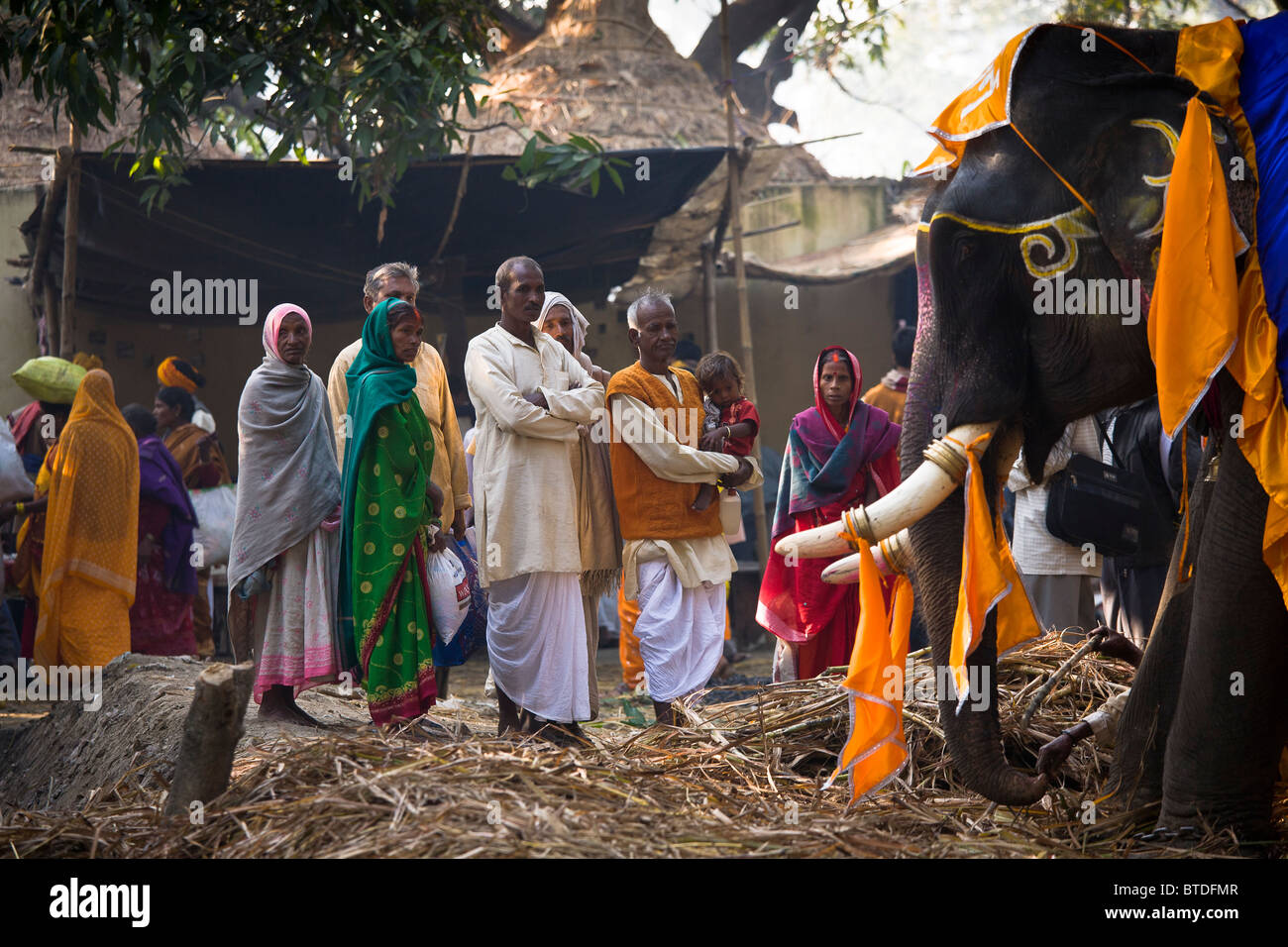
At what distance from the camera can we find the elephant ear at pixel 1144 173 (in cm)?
313

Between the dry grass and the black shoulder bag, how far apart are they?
197 centimetres

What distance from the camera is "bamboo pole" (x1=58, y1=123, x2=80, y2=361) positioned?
26.7 ft

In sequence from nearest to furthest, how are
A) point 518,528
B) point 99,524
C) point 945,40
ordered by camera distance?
point 518,528 → point 99,524 → point 945,40

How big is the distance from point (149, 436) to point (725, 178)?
423 centimetres

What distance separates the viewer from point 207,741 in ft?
11.1

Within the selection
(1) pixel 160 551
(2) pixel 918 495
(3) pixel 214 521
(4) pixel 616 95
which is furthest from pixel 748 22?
(2) pixel 918 495

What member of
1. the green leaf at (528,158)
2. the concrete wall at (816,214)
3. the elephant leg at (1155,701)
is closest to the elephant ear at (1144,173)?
the elephant leg at (1155,701)

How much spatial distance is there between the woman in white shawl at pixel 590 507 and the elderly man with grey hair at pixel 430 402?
567 millimetres

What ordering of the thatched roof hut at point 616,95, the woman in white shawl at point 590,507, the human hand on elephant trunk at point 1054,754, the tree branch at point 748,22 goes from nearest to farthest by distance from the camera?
the human hand on elephant trunk at point 1054,754, the woman in white shawl at point 590,507, the thatched roof hut at point 616,95, the tree branch at point 748,22

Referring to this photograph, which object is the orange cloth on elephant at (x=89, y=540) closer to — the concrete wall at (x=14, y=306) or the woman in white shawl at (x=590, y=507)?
the woman in white shawl at (x=590, y=507)

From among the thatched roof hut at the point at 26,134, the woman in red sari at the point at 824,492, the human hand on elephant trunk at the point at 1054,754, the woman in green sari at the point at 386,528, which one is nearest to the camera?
the human hand on elephant trunk at the point at 1054,754
